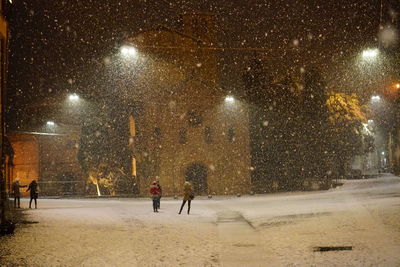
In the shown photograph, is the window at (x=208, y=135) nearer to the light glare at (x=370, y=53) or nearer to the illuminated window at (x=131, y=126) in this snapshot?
the illuminated window at (x=131, y=126)

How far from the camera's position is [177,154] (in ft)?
→ 134

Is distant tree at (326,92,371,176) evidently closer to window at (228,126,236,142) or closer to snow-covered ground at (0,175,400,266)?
window at (228,126,236,142)

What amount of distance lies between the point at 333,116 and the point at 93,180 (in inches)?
1096

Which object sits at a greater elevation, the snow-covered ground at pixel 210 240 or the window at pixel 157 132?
the window at pixel 157 132

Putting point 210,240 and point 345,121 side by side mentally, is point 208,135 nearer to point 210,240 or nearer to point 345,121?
point 345,121

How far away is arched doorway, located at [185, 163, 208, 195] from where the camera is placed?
41.3m

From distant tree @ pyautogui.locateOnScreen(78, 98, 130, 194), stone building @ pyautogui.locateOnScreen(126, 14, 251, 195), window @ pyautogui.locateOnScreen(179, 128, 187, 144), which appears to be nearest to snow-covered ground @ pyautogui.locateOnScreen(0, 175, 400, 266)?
stone building @ pyautogui.locateOnScreen(126, 14, 251, 195)

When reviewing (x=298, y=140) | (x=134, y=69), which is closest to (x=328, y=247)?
(x=134, y=69)

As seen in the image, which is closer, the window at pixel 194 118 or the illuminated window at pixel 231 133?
the window at pixel 194 118

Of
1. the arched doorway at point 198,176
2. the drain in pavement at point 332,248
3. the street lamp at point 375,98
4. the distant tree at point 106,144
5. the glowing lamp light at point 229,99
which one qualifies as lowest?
the drain in pavement at point 332,248

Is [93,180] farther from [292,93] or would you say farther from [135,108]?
[292,93]

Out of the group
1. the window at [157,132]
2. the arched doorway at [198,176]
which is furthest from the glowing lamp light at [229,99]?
the window at [157,132]

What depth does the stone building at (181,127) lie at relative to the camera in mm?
40469

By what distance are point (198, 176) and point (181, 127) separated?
4958 millimetres
